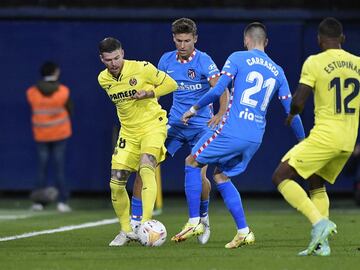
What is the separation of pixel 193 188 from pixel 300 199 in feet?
6.74

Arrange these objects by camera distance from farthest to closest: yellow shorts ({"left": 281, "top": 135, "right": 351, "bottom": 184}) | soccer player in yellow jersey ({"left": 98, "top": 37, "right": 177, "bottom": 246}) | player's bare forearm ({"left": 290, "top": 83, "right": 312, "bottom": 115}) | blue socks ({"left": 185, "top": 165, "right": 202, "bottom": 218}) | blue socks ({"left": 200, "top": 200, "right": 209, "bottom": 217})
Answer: blue socks ({"left": 200, "top": 200, "right": 209, "bottom": 217})
blue socks ({"left": 185, "top": 165, "right": 202, "bottom": 218})
soccer player in yellow jersey ({"left": 98, "top": 37, "right": 177, "bottom": 246})
yellow shorts ({"left": 281, "top": 135, "right": 351, "bottom": 184})
player's bare forearm ({"left": 290, "top": 83, "right": 312, "bottom": 115})

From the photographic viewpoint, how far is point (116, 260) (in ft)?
34.1

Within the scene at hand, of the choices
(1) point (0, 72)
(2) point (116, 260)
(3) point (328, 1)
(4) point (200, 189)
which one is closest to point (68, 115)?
(1) point (0, 72)

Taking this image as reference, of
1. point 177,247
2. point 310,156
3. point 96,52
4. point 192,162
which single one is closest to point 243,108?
point 192,162

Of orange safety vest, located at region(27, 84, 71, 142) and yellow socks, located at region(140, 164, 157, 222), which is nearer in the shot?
yellow socks, located at region(140, 164, 157, 222)

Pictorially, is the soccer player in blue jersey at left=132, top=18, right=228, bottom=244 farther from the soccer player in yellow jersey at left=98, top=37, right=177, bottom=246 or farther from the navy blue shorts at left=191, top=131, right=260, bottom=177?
the navy blue shorts at left=191, top=131, right=260, bottom=177

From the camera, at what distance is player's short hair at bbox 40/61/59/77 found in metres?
19.3

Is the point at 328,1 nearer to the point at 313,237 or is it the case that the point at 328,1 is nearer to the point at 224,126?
the point at 224,126

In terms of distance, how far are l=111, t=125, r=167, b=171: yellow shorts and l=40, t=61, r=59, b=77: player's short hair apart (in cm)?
725

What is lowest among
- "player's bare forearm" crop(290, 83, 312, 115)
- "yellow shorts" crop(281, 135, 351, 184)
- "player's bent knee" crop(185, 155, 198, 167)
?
"player's bent knee" crop(185, 155, 198, 167)

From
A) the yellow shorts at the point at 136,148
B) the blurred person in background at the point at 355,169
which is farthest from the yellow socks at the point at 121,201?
the blurred person in background at the point at 355,169

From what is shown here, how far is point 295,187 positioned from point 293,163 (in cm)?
23

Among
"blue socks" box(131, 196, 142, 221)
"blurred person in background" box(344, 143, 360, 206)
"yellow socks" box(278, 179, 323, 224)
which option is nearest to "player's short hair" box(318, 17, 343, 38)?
"yellow socks" box(278, 179, 323, 224)

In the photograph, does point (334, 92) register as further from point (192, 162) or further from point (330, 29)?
point (192, 162)
